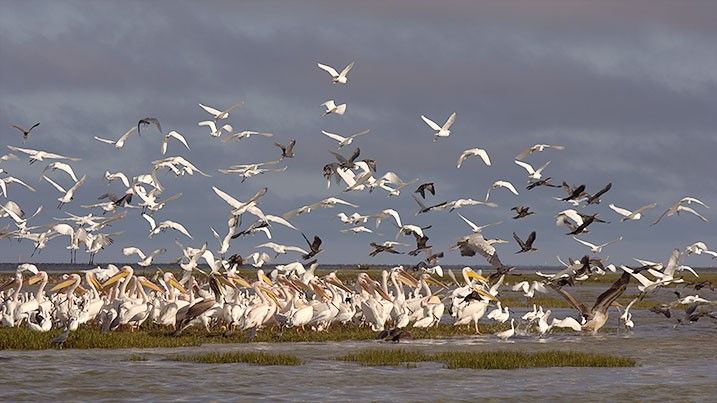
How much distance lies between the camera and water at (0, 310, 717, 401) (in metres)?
19.7

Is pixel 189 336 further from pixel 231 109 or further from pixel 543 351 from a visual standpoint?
pixel 543 351

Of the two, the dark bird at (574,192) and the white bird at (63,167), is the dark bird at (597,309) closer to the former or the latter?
the dark bird at (574,192)

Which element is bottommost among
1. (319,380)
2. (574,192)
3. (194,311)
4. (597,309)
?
(319,380)

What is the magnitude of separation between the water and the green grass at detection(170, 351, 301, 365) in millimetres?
387

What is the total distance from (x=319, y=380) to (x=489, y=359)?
14.0 ft

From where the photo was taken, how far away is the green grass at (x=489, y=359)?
23578mm

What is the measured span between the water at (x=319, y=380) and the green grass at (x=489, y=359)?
449mm

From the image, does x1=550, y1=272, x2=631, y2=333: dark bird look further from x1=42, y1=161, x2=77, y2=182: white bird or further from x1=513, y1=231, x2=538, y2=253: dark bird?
x1=42, y1=161, x2=77, y2=182: white bird

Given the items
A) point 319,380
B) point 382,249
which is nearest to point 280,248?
point 382,249

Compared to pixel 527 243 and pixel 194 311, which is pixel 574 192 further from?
pixel 194 311

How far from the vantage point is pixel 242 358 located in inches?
933

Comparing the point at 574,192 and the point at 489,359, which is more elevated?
the point at 574,192

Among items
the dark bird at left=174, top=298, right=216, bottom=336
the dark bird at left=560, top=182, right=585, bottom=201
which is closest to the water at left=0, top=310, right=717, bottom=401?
the dark bird at left=174, top=298, right=216, bottom=336

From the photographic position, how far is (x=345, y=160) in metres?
27.8
